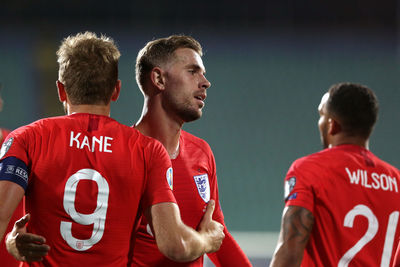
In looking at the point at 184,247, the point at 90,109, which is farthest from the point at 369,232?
the point at 90,109

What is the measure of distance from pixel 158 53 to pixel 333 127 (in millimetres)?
1059

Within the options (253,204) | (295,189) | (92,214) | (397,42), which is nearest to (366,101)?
(295,189)

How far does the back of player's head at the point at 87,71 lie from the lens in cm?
226

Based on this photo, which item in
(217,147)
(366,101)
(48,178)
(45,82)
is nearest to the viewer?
(48,178)

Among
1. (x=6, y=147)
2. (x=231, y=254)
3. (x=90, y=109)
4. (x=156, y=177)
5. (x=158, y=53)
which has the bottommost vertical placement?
(x=231, y=254)

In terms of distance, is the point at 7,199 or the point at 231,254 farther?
the point at 231,254

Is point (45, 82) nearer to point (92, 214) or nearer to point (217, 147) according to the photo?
point (217, 147)

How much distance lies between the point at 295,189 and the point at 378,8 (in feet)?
37.6

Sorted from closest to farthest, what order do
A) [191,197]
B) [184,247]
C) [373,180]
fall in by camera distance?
[184,247] < [373,180] < [191,197]

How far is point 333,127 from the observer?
3000 millimetres

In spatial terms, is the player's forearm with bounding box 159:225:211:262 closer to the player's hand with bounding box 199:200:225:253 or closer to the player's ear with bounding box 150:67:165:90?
the player's hand with bounding box 199:200:225:253

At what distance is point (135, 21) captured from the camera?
1348 cm

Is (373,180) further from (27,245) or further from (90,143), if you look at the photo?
(27,245)

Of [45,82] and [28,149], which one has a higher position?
[45,82]
